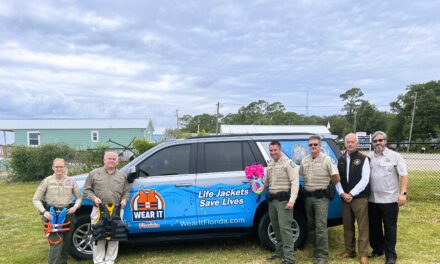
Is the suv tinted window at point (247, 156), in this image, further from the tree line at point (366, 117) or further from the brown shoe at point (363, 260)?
the tree line at point (366, 117)

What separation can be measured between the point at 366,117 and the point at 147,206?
69588 millimetres

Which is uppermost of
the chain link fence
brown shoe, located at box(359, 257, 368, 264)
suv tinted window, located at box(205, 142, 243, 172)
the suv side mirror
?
suv tinted window, located at box(205, 142, 243, 172)

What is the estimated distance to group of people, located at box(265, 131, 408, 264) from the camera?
4.61 metres

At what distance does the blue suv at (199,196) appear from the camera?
→ 16.1ft

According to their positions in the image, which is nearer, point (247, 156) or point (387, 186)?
point (387, 186)

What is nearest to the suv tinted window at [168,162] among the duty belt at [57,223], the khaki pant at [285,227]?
the duty belt at [57,223]

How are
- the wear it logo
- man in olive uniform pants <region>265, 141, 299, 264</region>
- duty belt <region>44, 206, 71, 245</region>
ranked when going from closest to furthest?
duty belt <region>44, 206, 71, 245</region>
man in olive uniform pants <region>265, 141, 299, 264</region>
the wear it logo

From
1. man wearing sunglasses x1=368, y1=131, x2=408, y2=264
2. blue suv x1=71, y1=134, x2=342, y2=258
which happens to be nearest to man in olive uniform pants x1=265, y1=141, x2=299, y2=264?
blue suv x1=71, y1=134, x2=342, y2=258

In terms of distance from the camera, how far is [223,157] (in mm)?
5262

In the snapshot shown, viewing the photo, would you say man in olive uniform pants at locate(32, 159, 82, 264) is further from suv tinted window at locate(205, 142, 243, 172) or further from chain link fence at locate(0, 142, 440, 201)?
chain link fence at locate(0, 142, 440, 201)

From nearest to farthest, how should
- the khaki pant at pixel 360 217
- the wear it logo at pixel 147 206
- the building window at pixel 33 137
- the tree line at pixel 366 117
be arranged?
the khaki pant at pixel 360 217 → the wear it logo at pixel 147 206 → the building window at pixel 33 137 → the tree line at pixel 366 117

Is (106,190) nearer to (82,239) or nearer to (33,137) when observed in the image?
(82,239)

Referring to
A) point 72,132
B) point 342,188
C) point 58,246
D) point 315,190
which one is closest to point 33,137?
point 72,132

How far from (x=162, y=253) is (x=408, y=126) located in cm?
5580
